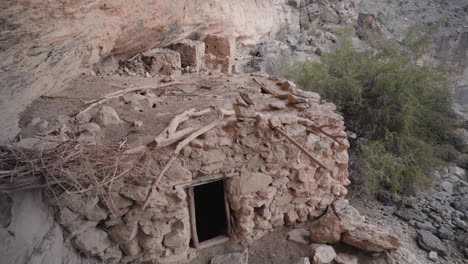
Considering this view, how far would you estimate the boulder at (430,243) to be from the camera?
4.32 metres

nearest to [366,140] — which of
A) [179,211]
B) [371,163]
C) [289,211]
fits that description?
[371,163]

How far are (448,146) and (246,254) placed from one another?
6.21m

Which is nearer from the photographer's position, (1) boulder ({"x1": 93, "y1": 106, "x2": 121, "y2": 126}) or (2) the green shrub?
(1) boulder ({"x1": 93, "y1": 106, "x2": 121, "y2": 126})

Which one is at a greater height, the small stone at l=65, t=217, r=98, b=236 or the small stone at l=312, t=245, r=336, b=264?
the small stone at l=65, t=217, r=98, b=236

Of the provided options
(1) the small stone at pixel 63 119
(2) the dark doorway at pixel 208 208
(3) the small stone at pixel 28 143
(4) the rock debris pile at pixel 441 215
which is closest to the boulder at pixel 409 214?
(4) the rock debris pile at pixel 441 215

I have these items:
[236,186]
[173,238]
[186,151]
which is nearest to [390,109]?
[236,186]

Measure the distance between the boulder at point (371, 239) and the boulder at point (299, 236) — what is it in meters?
0.39

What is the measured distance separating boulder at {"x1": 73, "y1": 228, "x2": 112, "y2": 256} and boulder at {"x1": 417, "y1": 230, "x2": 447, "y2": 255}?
4418 millimetres

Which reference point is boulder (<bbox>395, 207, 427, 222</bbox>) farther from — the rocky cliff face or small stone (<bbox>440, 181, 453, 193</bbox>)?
the rocky cliff face

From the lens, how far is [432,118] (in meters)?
6.74

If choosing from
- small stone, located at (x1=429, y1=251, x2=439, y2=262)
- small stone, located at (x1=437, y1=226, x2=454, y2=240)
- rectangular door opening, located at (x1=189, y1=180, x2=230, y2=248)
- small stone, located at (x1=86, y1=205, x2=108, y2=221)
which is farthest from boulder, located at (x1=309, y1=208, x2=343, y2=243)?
small stone, located at (x1=437, y1=226, x2=454, y2=240)

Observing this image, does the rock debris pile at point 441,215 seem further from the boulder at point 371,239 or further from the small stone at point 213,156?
the small stone at point 213,156

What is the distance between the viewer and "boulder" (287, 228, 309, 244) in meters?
2.97

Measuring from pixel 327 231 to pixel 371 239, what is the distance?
1.32ft
